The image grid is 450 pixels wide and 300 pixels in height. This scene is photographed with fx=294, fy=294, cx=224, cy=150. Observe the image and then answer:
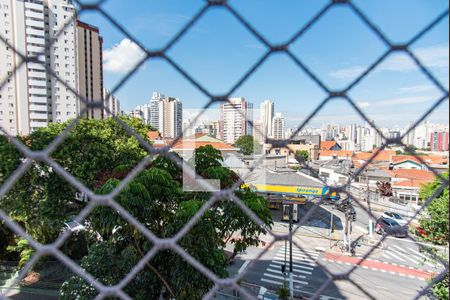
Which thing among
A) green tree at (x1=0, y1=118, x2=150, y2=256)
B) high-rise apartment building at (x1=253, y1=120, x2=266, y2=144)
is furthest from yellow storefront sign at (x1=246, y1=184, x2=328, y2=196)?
high-rise apartment building at (x1=253, y1=120, x2=266, y2=144)

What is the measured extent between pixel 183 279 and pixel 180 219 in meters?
0.41

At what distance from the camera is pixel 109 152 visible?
393 centimetres

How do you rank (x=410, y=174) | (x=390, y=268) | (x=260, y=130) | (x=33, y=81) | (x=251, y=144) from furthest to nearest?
Answer: (x=410, y=174)
(x=33, y=81)
(x=390, y=268)
(x=251, y=144)
(x=260, y=130)

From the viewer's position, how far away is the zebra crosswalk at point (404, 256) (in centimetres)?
502

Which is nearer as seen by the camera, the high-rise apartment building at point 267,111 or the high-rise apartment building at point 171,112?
the high-rise apartment building at point 267,111

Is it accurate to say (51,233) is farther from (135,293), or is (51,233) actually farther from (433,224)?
(433,224)

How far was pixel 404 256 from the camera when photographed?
5262mm

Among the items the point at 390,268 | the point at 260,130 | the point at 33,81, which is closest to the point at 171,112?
the point at 260,130

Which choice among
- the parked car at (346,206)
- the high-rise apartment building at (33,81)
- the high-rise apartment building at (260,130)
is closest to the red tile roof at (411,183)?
the parked car at (346,206)

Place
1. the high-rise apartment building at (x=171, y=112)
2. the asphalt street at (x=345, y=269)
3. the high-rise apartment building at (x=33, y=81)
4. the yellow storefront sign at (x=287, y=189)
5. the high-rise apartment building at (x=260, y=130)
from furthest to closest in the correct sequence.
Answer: the yellow storefront sign at (x=287, y=189), the high-rise apartment building at (x=33, y=81), the asphalt street at (x=345, y=269), the high-rise apartment building at (x=171, y=112), the high-rise apartment building at (x=260, y=130)

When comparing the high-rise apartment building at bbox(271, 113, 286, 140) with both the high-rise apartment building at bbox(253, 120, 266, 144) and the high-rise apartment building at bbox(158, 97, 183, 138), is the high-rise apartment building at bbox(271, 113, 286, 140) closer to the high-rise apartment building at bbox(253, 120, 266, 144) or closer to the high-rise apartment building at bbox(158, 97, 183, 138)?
the high-rise apartment building at bbox(253, 120, 266, 144)

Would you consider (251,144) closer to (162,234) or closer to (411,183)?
(162,234)

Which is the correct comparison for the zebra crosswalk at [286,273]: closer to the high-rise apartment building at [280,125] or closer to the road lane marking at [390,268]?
the road lane marking at [390,268]

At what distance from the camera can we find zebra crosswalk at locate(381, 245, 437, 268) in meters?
5.02
